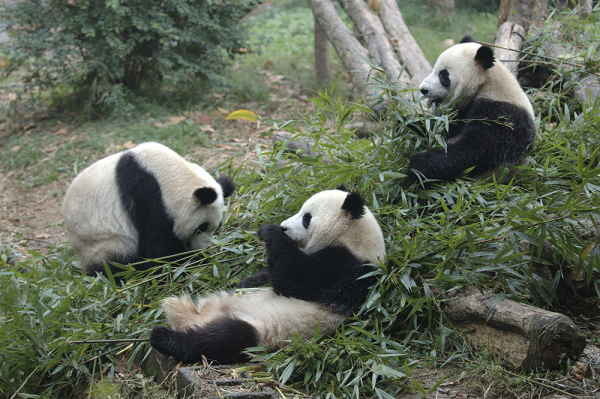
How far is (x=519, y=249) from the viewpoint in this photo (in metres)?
2.81

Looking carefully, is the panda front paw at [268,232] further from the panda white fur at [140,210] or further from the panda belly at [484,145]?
the panda belly at [484,145]

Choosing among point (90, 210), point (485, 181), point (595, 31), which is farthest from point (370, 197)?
point (595, 31)

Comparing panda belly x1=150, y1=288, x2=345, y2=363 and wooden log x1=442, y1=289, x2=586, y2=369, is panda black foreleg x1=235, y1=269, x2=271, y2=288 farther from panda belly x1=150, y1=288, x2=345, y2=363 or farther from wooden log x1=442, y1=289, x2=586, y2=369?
wooden log x1=442, y1=289, x2=586, y2=369

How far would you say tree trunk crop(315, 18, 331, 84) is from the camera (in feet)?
27.3

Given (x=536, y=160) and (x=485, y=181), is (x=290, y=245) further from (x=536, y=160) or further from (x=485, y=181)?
(x=536, y=160)

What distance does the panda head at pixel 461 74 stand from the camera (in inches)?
148

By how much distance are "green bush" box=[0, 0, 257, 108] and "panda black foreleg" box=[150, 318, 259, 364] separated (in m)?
5.12

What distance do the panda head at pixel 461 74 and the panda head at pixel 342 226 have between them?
134cm

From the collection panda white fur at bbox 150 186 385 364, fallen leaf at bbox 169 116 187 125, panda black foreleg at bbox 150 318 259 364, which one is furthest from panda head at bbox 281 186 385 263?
fallen leaf at bbox 169 116 187 125

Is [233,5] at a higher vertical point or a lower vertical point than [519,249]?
higher

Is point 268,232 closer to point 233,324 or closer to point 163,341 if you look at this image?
point 233,324

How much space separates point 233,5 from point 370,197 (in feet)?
17.3

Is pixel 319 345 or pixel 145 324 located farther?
pixel 145 324

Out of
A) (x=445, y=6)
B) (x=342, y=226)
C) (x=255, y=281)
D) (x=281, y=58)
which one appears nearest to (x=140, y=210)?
(x=255, y=281)
